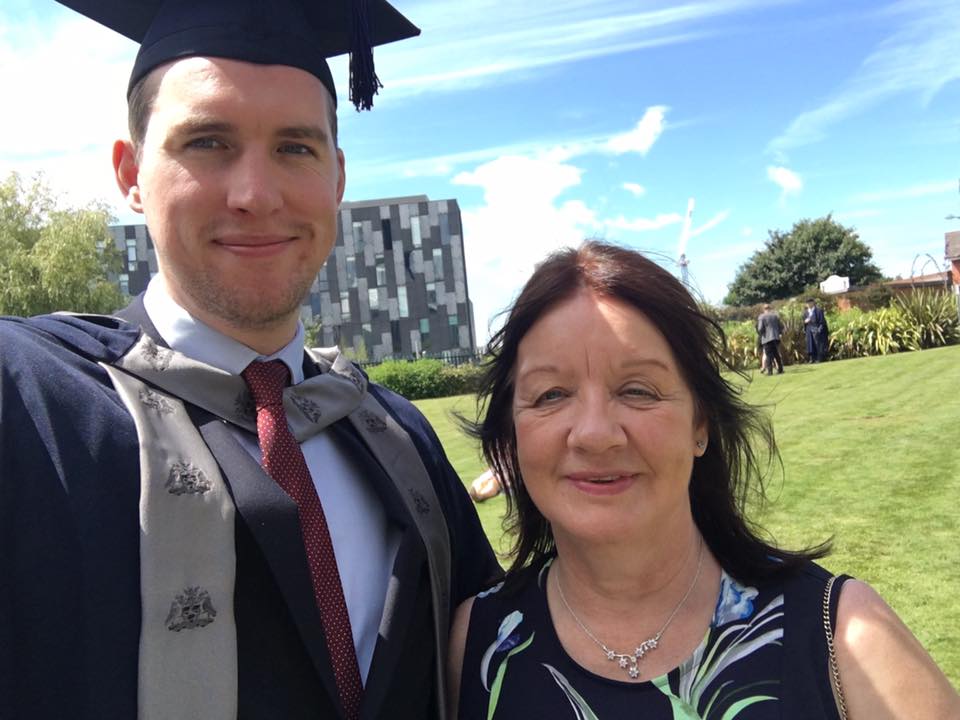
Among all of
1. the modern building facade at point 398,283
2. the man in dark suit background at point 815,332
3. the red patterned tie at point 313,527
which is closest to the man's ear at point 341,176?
the red patterned tie at point 313,527

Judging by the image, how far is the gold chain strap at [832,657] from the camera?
1.46m

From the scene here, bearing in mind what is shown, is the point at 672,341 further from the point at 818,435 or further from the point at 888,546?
the point at 818,435

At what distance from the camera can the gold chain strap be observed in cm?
146

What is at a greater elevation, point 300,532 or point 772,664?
point 300,532

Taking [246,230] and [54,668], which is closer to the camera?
[54,668]

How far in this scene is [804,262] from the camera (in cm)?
4909

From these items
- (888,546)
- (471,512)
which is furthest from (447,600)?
(888,546)

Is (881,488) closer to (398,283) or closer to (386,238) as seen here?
(398,283)

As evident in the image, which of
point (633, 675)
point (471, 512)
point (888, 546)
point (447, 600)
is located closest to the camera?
point (633, 675)

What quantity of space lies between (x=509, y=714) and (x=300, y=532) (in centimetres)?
61

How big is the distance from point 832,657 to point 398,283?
195ft

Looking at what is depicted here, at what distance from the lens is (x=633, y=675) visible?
1657 mm

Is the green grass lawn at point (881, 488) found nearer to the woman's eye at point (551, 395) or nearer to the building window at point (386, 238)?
the woman's eye at point (551, 395)

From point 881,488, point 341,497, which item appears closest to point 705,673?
point 341,497
